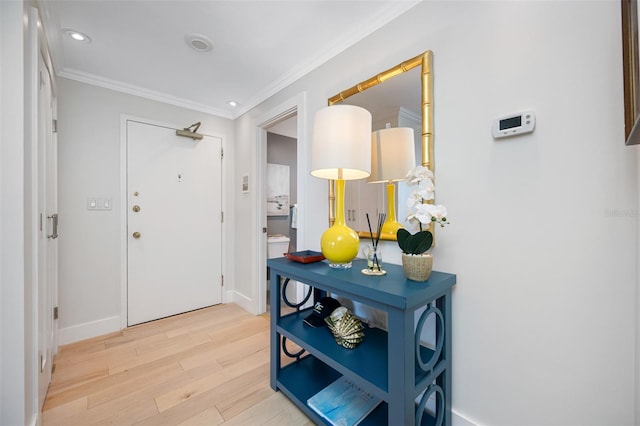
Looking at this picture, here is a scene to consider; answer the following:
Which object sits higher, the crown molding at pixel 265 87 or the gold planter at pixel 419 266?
the crown molding at pixel 265 87

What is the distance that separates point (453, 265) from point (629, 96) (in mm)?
844

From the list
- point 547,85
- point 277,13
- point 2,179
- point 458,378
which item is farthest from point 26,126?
point 458,378

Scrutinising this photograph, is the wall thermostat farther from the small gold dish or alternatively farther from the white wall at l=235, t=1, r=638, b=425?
the small gold dish

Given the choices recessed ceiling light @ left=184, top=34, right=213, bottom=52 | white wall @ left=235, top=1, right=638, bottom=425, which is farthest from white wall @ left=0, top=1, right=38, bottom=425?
white wall @ left=235, top=1, right=638, bottom=425

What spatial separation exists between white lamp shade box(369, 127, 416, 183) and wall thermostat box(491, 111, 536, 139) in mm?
396

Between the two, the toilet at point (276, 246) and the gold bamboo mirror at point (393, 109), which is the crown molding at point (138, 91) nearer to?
the toilet at point (276, 246)

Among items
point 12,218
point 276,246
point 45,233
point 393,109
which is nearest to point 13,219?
point 12,218

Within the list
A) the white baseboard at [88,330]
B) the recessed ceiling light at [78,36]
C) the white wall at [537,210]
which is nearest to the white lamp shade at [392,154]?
the white wall at [537,210]

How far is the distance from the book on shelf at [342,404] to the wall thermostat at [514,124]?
1420 mm

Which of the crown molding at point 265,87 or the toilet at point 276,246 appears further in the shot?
the toilet at point 276,246

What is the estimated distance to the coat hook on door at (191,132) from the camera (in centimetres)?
280

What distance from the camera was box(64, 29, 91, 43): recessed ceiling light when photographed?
5.86ft

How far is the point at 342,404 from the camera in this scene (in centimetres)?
142

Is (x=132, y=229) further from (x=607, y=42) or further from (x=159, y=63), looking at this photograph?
(x=607, y=42)
